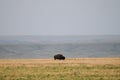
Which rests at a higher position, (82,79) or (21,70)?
(21,70)

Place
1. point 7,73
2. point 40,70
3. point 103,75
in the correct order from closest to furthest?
point 103,75
point 7,73
point 40,70

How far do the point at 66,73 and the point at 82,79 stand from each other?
14.9 ft

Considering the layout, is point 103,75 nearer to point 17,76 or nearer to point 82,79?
point 82,79

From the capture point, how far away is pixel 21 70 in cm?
4462

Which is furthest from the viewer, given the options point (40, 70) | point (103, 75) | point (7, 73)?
point (40, 70)

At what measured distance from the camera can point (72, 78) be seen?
3706cm

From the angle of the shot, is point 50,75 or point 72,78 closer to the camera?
point 72,78

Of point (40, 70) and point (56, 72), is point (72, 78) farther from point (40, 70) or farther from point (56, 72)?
point (40, 70)

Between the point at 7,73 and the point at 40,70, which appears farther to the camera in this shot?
the point at 40,70

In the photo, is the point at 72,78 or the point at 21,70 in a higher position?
the point at 21,70

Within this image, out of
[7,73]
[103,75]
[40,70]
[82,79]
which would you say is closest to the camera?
[82,79]

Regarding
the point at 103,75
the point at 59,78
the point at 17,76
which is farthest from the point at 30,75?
the point at 103,75

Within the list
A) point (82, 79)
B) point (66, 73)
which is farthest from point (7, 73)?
point (82, 79)

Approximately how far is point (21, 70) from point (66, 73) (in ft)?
19.6
